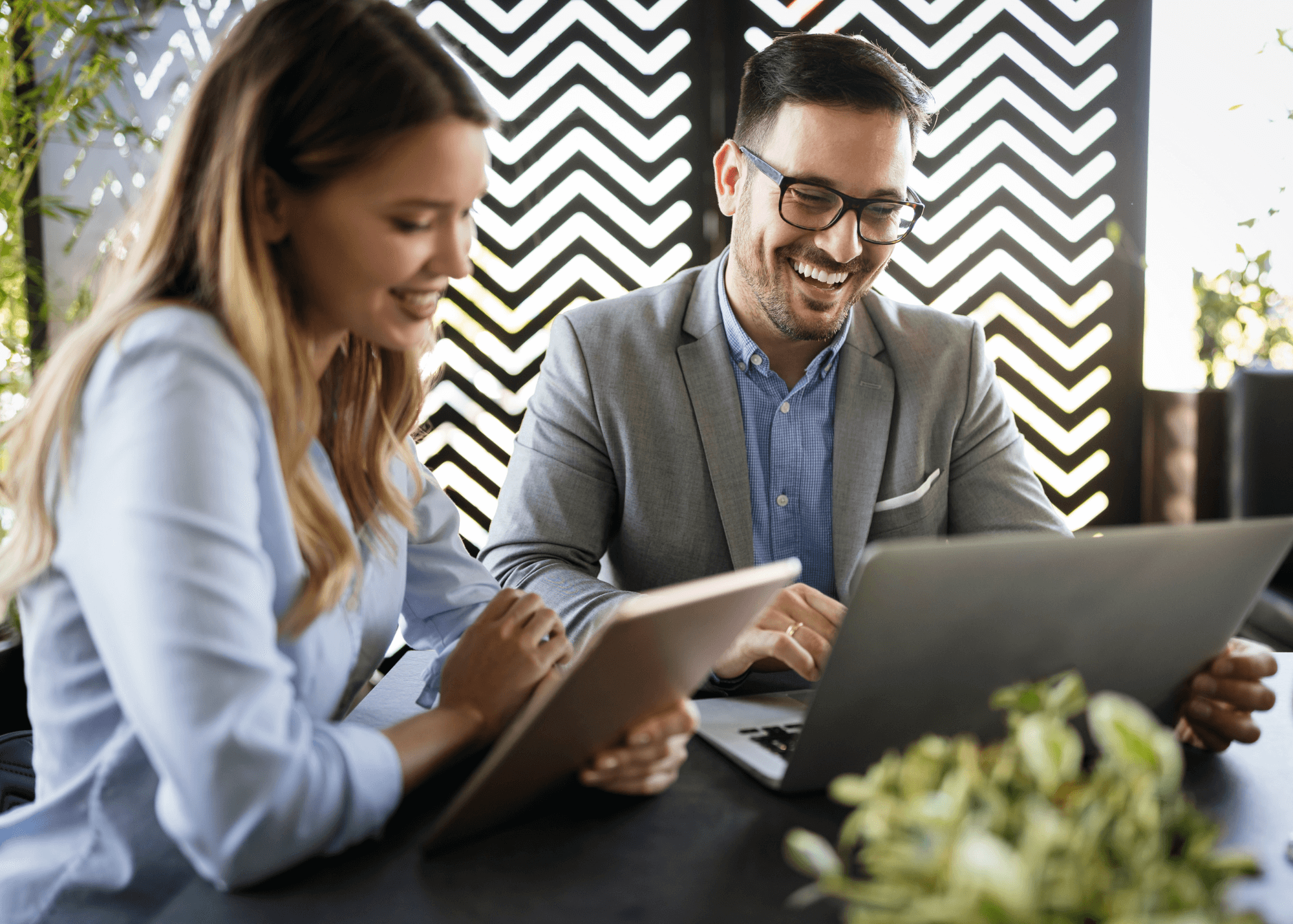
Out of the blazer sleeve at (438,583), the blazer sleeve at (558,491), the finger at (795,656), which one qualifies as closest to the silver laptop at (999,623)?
the finger at (795,656)

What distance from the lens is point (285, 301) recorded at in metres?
0.90

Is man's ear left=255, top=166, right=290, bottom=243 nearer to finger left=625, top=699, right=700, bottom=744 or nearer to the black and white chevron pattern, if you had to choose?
finger left=625, top=699, right=700, bottom=744

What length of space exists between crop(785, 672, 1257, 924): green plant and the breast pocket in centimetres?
121

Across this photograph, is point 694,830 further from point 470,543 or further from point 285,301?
point 470,543

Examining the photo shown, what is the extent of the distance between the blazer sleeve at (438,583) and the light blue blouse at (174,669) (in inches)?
10.5

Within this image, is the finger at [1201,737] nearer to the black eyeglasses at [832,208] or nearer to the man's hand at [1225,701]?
the man's hand at [1225,701]

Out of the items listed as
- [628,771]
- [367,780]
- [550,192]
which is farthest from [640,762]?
[550,192]

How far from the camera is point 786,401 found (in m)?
1.72

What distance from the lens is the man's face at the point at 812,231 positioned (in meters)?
1.58

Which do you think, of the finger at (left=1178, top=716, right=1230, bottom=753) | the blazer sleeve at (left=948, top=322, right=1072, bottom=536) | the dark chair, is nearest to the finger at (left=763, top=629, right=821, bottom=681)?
the finger at (left=1178, top=716, right=1230, bottom=753)

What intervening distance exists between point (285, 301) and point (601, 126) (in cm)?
196

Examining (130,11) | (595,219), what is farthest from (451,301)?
(130,11)

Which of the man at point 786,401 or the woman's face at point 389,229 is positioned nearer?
the woman's face at point 389,229

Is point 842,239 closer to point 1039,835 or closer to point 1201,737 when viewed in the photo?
point 1201,737
